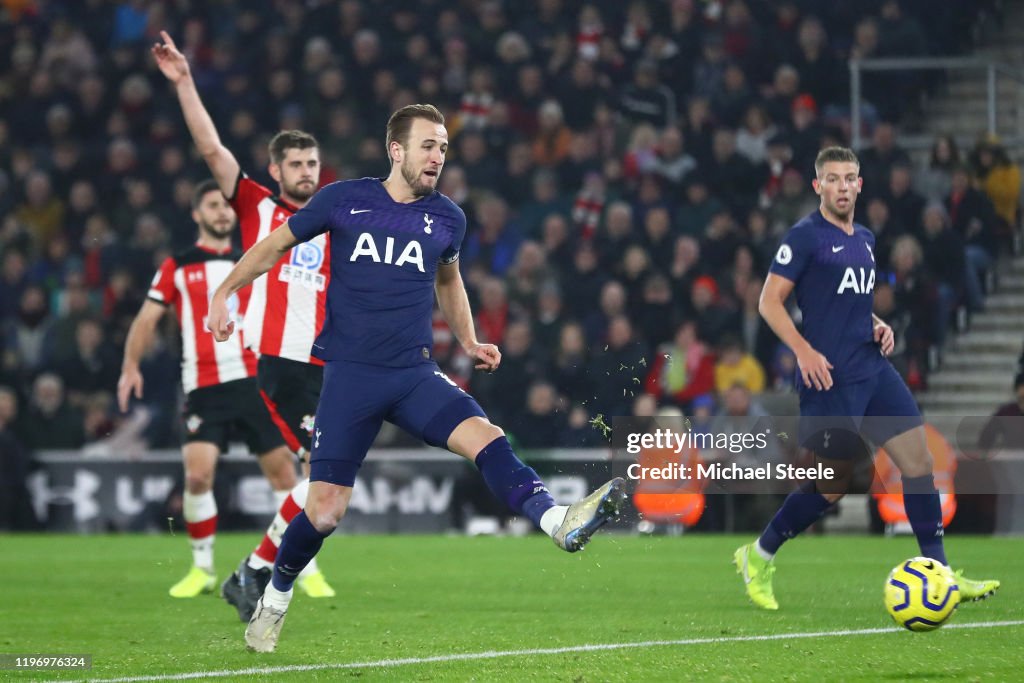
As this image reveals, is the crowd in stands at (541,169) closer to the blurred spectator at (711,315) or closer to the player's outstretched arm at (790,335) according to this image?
the blurred spectator at (711,315)

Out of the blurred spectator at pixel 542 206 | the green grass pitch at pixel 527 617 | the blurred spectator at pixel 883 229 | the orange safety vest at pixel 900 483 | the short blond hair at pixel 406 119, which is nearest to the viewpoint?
the green grass pitch at pixel 527 617

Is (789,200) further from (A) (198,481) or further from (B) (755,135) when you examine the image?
(A) (198,481)

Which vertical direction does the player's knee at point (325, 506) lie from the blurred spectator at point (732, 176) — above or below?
below

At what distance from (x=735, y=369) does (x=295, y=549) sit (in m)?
9.04

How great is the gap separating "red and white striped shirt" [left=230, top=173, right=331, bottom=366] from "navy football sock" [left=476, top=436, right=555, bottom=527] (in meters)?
2.14

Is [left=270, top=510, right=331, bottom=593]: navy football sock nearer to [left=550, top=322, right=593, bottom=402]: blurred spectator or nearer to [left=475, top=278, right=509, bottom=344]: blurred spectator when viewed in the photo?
[left=550, top=322, right=593, bottom=402]: blurred spectator

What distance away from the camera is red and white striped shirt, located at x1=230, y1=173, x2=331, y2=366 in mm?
8633

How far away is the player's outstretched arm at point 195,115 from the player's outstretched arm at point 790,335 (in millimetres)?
2712

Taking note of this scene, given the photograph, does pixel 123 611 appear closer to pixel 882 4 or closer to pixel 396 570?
pixel 396 570

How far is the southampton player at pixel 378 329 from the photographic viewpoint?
6.67 metres

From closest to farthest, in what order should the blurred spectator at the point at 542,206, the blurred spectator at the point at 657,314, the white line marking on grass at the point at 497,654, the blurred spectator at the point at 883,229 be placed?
1. the white line marking on grass at the point at 497,654
2. the blurred spectator at the point at 883,229
3. the blurred spectator at the point at 657,314
4. the blurred spectator at the point at 542,206

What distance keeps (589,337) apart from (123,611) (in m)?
7.56

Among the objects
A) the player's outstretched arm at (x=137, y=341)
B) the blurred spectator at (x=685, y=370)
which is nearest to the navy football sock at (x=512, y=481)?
the player's outstretched arm at (x=137, y=341)

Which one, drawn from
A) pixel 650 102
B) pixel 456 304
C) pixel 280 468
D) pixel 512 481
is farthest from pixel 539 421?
pixel 512 481
